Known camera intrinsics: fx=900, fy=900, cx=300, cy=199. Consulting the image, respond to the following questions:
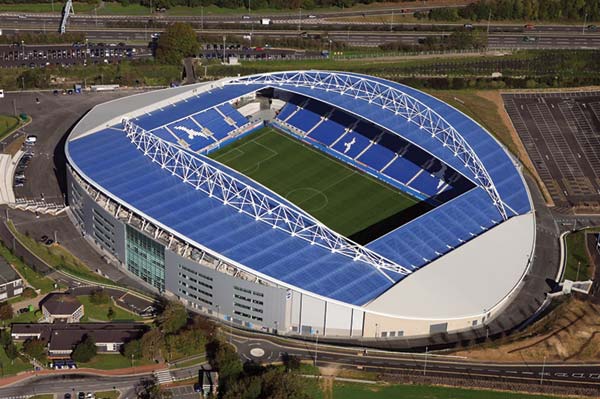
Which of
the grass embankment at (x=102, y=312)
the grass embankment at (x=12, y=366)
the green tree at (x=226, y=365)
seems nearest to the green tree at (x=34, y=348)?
the grass embankment at (x=12, y=366)

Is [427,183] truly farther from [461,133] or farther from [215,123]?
[215,123]

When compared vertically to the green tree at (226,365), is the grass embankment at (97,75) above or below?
above

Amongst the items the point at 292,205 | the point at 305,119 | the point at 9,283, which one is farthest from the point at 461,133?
the point at 9,283

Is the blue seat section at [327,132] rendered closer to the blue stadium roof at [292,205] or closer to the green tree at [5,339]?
the blue stadium roof at [292,205]

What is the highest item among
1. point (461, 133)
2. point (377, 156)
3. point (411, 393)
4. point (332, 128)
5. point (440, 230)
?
point (461, 133)

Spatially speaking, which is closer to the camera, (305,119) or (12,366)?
(12,366)

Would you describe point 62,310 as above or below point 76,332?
above
